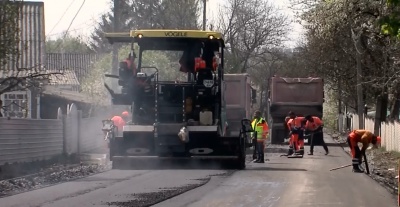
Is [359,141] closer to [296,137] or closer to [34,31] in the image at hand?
[296,137]

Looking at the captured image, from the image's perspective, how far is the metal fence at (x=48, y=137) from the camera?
83.9 feet

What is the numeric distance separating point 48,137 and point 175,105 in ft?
26.4

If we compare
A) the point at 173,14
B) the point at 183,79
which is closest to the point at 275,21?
the point at 173,14

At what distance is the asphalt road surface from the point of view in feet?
51.9

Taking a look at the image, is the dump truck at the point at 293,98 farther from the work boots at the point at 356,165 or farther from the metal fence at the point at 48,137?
the work boots at the point at 356,165

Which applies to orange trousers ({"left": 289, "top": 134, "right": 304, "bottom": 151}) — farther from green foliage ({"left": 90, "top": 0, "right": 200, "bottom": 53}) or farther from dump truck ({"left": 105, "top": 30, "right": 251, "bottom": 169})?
green foliage ({"left": 90, "top": 0, "right": 200, "bottom": 53})

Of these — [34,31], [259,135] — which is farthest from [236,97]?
[34,31]

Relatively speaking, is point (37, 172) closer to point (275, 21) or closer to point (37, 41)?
point (37, 41)

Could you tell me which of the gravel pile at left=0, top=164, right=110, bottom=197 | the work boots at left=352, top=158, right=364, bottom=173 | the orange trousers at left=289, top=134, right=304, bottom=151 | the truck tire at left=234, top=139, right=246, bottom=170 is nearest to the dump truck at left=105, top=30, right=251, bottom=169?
the truck tire at left=234, top=139, right=246, bottom=170

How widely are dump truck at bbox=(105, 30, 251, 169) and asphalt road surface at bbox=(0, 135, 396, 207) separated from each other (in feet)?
1.88

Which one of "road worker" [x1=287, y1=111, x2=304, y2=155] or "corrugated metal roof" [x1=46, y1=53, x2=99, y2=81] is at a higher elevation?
"corrugated metal roof" [x1=46, y1=53, x2=99, y2=81]

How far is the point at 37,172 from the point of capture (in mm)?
24375

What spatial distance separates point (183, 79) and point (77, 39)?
8111 cm

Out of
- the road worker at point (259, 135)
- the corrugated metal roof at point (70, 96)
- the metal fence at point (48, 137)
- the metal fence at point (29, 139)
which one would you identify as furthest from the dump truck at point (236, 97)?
the corrugated metal roof at point (70, 96)
